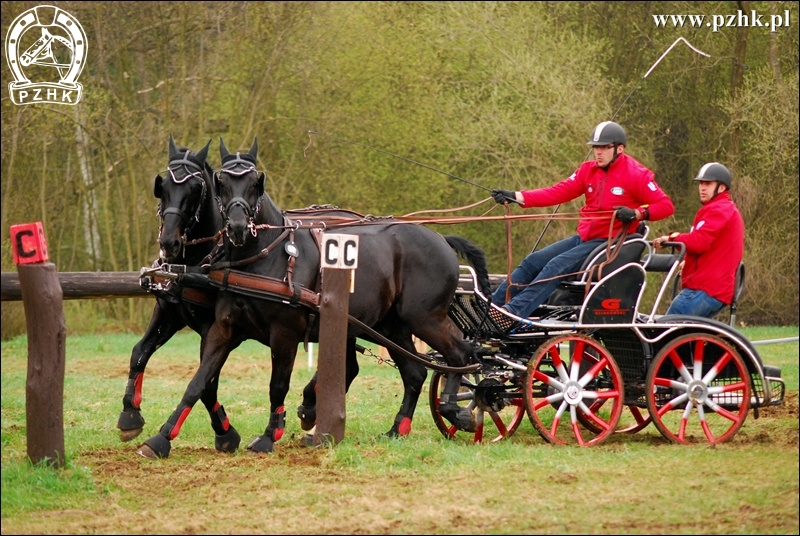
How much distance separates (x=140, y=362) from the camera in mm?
7965

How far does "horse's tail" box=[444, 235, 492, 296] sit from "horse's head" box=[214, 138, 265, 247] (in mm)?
1738

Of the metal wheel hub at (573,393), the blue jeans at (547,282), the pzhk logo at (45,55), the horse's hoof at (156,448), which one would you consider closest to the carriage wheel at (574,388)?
the metal wheel hub at (573,393)

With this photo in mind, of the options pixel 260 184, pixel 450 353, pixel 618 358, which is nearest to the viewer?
pixel 260 184

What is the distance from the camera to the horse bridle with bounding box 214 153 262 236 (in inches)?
287

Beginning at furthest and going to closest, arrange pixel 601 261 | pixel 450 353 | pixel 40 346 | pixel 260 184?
pixel 450 353
pixel 601 261
pixel 260 184
pixel 40 346

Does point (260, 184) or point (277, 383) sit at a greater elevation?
point (260, 184)

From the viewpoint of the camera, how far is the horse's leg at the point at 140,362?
7.77m

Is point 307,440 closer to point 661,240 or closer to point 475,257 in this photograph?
point 475,257

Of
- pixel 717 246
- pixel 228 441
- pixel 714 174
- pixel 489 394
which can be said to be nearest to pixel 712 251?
pixel 717 246

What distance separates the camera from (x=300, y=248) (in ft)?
25.7

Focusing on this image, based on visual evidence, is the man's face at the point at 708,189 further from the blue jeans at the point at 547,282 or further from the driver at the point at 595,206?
the blue jeans at the point at 547,282

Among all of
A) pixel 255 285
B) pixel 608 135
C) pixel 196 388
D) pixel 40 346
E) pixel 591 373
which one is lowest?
pixel 196 388

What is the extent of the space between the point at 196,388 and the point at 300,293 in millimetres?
949

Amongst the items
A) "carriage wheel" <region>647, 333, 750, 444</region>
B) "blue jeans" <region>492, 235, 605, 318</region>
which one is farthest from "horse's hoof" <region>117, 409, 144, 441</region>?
"carriage wheel" <region>647, 333, 750, 444</region>
